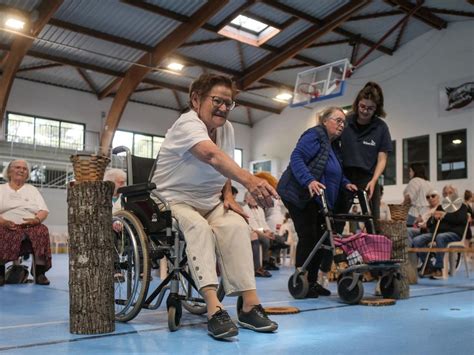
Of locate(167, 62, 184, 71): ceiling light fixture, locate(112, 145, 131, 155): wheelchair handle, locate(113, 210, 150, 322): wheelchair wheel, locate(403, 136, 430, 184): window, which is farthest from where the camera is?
locate(167, 62, 184, 71): ceiling light fixture

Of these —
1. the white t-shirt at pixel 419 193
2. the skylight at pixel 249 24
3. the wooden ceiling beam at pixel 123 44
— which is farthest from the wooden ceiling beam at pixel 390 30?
the white t-shirt at pixel 419 193

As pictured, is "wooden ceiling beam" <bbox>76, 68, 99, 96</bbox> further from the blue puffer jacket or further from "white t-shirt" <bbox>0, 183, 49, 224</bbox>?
the blue puffer jacket

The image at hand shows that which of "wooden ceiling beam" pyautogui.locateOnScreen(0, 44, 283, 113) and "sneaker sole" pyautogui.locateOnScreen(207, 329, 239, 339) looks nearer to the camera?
"sneaker sole" pyautogui.locateOnScreen(207, 329, 239, 339)

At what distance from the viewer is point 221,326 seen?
5.83 ft

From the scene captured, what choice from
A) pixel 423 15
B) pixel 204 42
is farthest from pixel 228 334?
pixel 423 15

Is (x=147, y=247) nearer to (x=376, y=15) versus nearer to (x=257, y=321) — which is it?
(x=257, y=321)

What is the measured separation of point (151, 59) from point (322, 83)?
158 inches

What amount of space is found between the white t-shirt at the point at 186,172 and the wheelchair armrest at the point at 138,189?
133mm

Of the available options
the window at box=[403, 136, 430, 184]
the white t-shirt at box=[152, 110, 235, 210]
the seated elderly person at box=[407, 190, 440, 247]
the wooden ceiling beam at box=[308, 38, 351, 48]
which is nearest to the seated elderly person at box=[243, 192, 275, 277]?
the seated elderly person at box=[407, 190, 440, 247]

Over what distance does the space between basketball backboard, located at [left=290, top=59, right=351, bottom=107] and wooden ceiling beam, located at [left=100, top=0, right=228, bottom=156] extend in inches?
123

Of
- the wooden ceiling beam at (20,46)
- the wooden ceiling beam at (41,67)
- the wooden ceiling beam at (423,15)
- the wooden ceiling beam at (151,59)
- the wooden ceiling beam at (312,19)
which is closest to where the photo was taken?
the wooden ceiling beam at (20,46)

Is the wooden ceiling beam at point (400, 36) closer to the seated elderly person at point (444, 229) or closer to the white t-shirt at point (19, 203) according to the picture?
the seated elderly person at point (444, 229)

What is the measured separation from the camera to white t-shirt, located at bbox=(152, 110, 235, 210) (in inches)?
79.9

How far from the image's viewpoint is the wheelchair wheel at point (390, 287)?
3.05 metres
